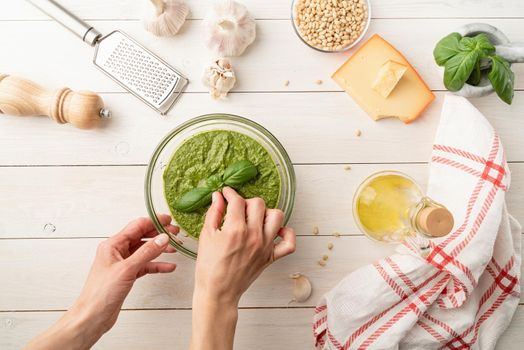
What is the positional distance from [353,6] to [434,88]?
0.36 meters

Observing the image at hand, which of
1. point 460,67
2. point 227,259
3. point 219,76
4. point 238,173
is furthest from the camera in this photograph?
point 219,76

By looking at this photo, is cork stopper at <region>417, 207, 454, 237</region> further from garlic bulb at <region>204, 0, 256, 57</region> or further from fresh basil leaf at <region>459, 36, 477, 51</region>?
garlic bulb at <region>204, 0, 256, 57</region>

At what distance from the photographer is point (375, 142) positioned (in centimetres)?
145

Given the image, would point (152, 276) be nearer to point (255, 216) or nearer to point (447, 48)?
point (255, 216)

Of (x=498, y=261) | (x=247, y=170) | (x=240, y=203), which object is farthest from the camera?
(x=498, y=261)

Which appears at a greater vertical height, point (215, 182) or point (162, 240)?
point (215, 182)

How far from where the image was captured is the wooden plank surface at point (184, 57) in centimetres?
144

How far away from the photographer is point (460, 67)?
50.3 inches

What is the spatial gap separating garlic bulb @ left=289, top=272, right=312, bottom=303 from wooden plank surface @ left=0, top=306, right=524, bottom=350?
50mm

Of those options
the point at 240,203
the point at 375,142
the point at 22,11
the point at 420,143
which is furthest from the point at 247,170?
the point at 22,11

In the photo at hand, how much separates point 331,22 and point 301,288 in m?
0.82

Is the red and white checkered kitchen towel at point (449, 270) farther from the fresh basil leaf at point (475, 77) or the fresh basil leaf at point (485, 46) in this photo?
the fresh basil leaf at point (485, 46)

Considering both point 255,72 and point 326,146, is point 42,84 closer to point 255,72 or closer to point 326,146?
point 255,72

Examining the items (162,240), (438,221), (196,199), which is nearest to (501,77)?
(438,221)
